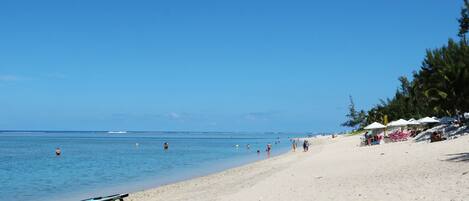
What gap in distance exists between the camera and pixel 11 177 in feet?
118

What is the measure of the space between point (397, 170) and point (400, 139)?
21687mm

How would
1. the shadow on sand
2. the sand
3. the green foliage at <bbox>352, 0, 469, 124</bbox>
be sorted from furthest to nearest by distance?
the green foliage at <bbox>352, 0, 469, 124</bbox>, the shadow on sand, the sand

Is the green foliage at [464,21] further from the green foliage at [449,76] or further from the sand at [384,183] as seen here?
the sand at [384,183]

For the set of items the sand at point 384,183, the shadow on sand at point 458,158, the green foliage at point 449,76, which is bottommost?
the sand at point 384,183

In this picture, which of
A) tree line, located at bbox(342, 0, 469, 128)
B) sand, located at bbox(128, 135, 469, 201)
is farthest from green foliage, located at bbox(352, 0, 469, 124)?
sand, located at bbox(128, 135, 469, 201)

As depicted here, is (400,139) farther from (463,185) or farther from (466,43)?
(463,185)

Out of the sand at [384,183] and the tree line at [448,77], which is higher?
the tree line at [448,77]

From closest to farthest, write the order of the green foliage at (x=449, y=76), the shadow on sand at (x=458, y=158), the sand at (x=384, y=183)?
1. the sand at (x=384, y=183)
2. the shadow on sand at (x=458, y=158)
3. the green foliage at (x=449, y=76)

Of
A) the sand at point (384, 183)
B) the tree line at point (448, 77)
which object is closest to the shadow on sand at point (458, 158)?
the sand at point (384, 183)

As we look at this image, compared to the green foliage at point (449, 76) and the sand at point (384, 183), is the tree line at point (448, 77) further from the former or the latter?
the sand at point (384, 183)

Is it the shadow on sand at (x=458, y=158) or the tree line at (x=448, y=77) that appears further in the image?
the tree line at (x=448, y=77)

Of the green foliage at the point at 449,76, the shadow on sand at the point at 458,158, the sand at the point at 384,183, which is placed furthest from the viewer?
the green foliage at the point at 449,76

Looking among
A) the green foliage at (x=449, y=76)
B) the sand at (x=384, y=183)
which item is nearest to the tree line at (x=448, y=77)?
the green foliage at (x=449, y=76)

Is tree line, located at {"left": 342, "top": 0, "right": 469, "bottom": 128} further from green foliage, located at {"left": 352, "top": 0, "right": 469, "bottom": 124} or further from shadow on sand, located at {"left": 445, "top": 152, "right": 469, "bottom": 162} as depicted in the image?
shadow on sand, located at {"left": 445, "top": 152, "right": 469, "bottom": 162}
